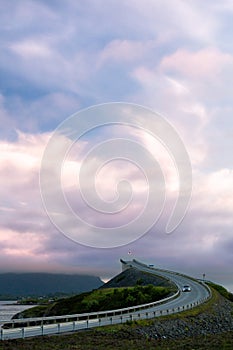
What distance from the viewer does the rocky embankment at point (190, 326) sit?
50928 mm

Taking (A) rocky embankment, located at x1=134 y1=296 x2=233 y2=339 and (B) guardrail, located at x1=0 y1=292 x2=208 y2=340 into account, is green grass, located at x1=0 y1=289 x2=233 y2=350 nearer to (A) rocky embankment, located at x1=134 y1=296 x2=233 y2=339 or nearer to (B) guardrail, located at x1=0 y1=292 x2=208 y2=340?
(B) guardrail, located at x1=0 y1=292 x2=208 y2=340

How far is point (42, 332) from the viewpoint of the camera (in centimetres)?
4162

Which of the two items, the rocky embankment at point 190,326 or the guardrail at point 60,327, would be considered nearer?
the guardrail at point 60,327

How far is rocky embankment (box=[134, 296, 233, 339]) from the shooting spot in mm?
50928

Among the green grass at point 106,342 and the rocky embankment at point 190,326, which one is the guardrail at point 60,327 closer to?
the green grass at point 106,342

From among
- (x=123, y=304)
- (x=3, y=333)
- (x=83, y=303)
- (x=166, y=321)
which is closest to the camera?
(x=3, y=333)

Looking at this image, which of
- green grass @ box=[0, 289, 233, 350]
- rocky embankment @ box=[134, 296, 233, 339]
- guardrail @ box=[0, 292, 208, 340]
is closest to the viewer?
green grass @ box=[0, 289, 233, 350]

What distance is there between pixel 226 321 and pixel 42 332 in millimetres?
36110

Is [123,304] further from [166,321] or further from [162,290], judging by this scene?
[166,321]

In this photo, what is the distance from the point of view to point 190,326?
196 feet

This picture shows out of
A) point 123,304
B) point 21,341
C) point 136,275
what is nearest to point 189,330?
point 21,341

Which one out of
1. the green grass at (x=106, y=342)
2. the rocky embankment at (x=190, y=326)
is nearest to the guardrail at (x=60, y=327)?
the green grass at (x=106, y=342)

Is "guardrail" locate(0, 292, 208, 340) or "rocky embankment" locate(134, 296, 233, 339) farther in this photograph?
"rocky embankment" locate(134, 296, 233, 339)

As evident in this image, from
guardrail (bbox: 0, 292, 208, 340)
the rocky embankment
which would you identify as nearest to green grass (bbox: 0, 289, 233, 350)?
guardrail (bbox: 0, 292, 208, 340)
